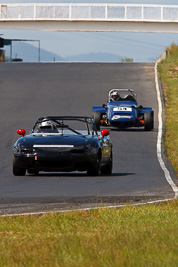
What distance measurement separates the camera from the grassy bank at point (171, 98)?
24.2m

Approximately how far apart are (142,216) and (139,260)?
3.57 m

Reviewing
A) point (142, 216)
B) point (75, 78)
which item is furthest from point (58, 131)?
point (75, 78)

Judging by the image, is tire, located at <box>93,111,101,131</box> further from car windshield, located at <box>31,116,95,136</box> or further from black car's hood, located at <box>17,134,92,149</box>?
black car's hood, located at <box>17,134,92,149</box>

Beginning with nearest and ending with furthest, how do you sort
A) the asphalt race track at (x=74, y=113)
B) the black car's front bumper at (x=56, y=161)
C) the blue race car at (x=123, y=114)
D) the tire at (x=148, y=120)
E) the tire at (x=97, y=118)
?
the asphalt race track at (x=74, y=113)
the black car's front bumper at (x=56, y=161)
the blue race car at (x=123, y=114)
the tire at (x=148, y=120)
the tire at (x=97, y=118)

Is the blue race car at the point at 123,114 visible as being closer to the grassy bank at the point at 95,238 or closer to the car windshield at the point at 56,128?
the car windshield at the point at 56,128

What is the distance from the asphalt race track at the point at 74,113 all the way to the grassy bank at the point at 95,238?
1252mm

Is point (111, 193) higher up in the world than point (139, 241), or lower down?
lower down

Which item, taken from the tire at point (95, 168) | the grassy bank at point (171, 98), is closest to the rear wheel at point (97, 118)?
the grassy bank at point (171, 98)

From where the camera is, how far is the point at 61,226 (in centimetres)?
871

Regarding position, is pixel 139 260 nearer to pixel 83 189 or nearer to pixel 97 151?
pixel 83 189

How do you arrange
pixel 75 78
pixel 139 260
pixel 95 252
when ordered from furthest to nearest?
pixel 75 78 → pixel 95 252 → pixel 139 260

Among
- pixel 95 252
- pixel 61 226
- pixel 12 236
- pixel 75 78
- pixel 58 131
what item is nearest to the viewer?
pixel 95 252

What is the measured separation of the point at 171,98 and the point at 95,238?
33685 mm

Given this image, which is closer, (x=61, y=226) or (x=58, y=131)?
(x=61, y=226)
